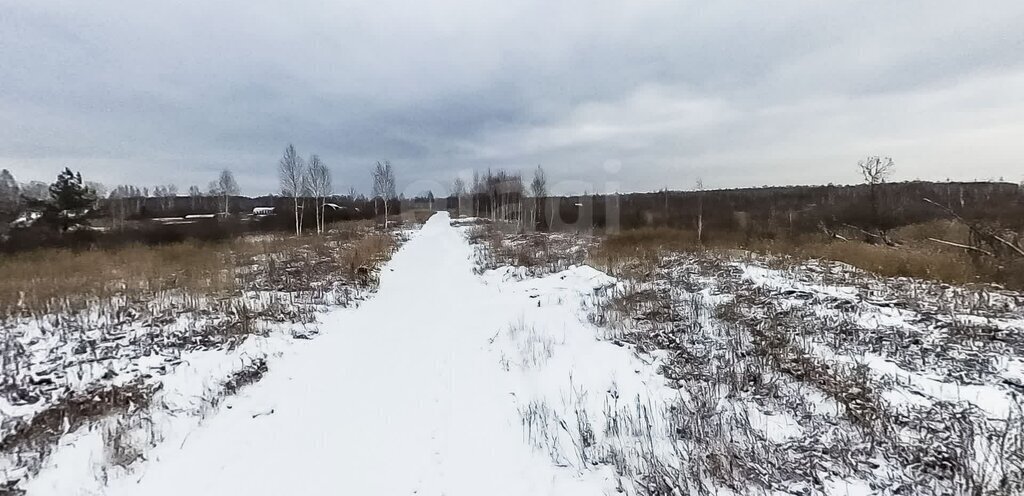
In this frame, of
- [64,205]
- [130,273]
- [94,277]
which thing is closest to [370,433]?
[94,277]

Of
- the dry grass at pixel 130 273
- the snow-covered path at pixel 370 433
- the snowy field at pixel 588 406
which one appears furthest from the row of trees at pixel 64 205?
the snow-covered path at pixel 370 433

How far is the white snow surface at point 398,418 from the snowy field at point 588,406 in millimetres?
23

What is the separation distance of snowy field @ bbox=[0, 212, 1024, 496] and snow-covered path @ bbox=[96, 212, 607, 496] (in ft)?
0.08

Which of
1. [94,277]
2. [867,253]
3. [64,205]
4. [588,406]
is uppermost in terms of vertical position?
[64,205]

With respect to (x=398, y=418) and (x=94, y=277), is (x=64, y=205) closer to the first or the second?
(x=94, y=277)

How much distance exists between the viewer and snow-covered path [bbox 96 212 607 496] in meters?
3.23

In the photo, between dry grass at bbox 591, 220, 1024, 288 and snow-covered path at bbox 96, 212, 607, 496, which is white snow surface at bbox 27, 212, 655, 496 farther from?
dry grass at bbox 591, 220, 1024, 288

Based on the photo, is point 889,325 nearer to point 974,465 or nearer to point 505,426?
A: point 974,465

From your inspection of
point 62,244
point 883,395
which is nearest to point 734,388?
Result: point 883,395

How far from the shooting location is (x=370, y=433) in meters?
3.94

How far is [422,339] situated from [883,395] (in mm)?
5916

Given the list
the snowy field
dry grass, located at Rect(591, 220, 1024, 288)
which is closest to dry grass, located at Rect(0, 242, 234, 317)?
the snowy field

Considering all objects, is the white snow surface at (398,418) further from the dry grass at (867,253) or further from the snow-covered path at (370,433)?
the dry grass at (867,253)

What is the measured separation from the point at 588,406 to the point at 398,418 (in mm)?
2032
